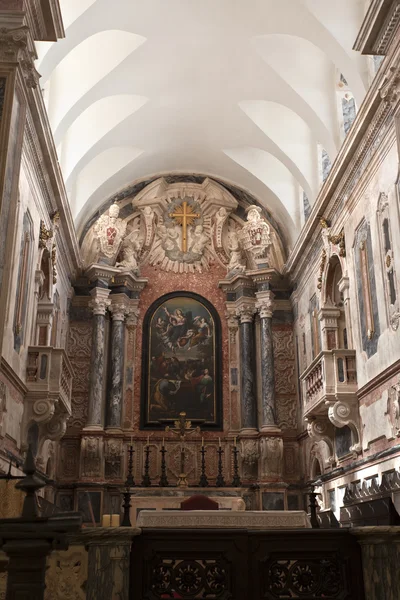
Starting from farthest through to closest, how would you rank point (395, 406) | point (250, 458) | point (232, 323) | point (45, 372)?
point (232, 323), point (250, 458), point (45, 372), point (395, 406)

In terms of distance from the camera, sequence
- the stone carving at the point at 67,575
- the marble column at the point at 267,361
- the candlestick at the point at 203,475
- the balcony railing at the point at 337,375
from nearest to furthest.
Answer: the stone carving at the point at 67,575 → the balcony railing at the point at 337,375 → the candlestick at the point at 203,475 → the marble column at the point at 267,361

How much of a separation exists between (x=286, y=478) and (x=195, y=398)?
3.34 metres

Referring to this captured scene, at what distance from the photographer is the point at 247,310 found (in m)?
19.9

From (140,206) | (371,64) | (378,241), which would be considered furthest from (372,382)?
(140,206)

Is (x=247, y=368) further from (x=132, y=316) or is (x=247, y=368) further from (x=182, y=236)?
(x=182, y=236)

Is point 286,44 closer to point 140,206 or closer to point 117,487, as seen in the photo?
point 140,206

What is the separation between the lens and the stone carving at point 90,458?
17797 millimetres

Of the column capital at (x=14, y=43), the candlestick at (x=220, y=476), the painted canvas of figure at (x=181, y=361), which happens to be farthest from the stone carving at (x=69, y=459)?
the column capital at (x=14, y=43)

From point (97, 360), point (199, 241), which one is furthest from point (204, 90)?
point (97, 360)

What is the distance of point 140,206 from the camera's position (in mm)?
20984

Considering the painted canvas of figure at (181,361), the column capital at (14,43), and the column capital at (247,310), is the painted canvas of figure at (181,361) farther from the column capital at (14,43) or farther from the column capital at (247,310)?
the column capital at (14,43)

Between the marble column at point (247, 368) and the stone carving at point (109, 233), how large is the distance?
4060 millimetres

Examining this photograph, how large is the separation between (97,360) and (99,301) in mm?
1715

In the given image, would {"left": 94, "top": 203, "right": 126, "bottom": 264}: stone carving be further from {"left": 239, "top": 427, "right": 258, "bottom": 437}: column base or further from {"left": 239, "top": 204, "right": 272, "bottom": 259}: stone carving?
{"left": 239, "top": 427, "right": 258, "bottom": 437}: column base
